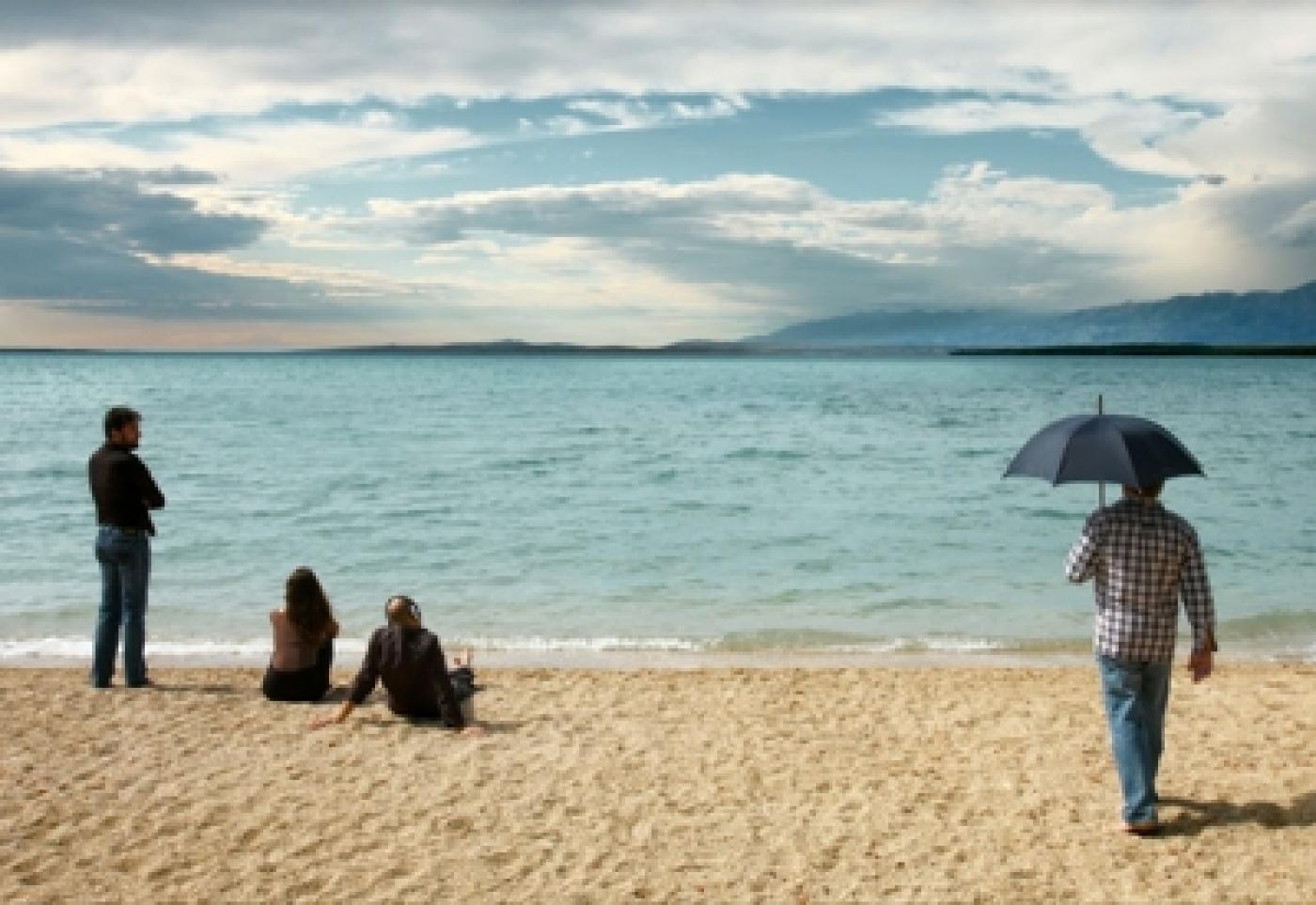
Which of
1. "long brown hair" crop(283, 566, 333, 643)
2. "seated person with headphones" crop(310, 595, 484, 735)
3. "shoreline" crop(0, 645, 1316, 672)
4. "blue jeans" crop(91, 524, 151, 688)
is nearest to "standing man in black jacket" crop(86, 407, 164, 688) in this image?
"blue jeans" crop(91, 524, 151, 688)

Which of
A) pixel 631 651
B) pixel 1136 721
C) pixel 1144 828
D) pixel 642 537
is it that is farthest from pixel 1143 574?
pixel 642 537

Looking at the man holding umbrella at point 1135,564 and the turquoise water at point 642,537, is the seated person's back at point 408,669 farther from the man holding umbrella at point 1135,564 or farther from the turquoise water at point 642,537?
the man holding umbrella at point 1135,564

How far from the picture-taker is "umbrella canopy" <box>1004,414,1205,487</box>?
17.6ft

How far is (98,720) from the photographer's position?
8180 mm

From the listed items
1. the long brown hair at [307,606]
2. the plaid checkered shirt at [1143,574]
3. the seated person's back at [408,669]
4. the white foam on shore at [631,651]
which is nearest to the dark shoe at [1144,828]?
the plaid checkered shirt at [1143,574]

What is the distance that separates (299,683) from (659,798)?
3541 mm

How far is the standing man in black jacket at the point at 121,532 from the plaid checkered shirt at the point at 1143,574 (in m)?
6.29

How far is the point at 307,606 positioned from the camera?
8586mm

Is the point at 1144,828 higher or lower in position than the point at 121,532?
lower

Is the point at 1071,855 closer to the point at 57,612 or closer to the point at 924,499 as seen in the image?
the point at 57,612

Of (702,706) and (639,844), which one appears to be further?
(702,706)

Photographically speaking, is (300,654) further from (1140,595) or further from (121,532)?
(1140,595)

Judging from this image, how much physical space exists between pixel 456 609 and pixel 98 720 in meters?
5.79

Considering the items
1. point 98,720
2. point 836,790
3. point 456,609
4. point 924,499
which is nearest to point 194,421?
point 924,499
